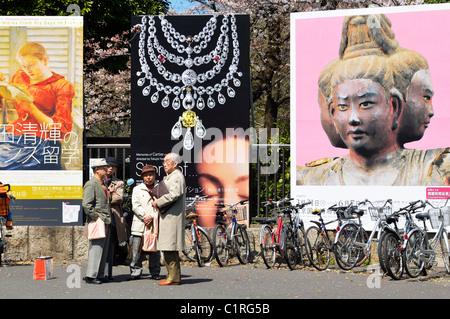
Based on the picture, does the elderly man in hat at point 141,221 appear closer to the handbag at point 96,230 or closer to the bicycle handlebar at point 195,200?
the handbag at point 96,230

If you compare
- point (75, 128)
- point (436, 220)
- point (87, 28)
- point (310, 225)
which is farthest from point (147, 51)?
point (87, 28)

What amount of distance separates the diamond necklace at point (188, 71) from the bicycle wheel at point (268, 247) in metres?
2.49

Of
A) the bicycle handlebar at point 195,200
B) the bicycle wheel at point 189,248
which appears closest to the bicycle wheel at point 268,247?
the bicycle wheel at point 189,248

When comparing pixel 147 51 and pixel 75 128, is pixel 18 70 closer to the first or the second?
pixel 75 128

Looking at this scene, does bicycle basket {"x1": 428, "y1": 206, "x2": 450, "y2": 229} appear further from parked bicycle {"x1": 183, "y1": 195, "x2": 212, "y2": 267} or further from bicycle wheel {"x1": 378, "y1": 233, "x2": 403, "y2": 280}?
parked bicycle {"x1": 183, "y1": 195, "x2": 212, "y2": 267}

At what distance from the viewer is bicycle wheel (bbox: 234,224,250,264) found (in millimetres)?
14205

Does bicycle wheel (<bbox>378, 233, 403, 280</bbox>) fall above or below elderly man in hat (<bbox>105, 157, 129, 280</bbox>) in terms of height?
below

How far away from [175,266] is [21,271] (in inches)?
136

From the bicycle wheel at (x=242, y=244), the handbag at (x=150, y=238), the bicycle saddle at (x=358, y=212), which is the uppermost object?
the bicycle saddle at (x=358, y=212)

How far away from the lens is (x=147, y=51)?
1545cm

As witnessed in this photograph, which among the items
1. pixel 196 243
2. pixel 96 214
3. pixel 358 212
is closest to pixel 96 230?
pixel 96 214

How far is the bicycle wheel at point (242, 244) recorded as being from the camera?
14205mm

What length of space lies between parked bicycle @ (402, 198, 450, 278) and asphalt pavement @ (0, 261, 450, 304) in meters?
0.21

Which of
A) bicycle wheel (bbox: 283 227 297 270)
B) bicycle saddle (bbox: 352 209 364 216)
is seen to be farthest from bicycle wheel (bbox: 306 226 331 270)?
bicycle saddle (bbox: 352 209 364 216)
